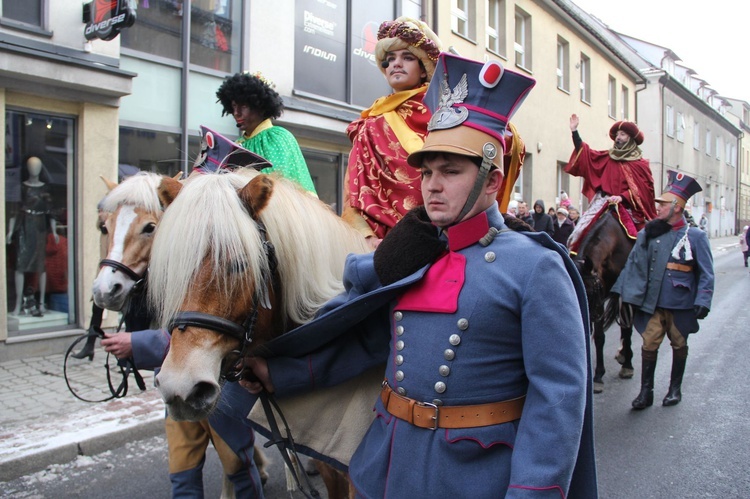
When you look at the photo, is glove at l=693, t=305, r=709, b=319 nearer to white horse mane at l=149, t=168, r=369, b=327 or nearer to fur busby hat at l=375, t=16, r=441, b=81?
fur busby hat at l=375, t=16, r=441, b=81

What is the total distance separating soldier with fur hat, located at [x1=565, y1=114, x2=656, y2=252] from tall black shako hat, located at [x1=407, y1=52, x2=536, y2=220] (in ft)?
17.2

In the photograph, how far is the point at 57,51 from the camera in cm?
676

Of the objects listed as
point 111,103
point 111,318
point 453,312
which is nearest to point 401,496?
point 453,312

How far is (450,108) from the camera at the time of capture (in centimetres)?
165

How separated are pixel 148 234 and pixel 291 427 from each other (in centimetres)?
141

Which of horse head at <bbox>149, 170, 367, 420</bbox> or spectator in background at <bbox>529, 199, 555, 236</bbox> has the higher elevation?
spectator in background at <bbox>529, 199, 555, 236</bbox>

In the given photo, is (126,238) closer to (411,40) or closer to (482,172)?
(411,40)

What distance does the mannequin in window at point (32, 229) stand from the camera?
23.1 feet

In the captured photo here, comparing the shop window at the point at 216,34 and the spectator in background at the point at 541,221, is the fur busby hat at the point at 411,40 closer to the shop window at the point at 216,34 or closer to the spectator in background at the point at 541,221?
the shop window at the point at 216,34

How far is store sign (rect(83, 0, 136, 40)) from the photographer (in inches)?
257

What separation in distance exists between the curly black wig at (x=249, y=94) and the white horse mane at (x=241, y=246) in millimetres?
1562

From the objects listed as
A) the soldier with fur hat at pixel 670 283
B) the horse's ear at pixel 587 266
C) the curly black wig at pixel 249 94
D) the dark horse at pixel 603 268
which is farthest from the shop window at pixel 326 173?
the curly black wig at pixel 249 94

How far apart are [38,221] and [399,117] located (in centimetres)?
622

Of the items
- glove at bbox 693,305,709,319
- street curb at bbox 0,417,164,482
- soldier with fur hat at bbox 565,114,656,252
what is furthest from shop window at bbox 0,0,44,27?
glove at bbox 693,305,709,319
